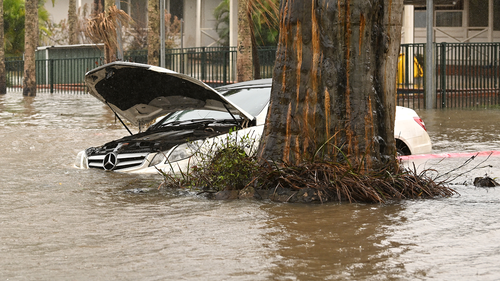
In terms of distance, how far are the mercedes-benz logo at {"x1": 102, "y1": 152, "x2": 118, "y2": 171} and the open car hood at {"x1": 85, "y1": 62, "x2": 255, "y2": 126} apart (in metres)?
0.79

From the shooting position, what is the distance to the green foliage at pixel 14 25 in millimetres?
46469

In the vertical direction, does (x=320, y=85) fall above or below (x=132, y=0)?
below

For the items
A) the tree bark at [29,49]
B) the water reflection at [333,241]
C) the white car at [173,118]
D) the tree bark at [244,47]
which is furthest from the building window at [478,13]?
the water reflection at [333,241]

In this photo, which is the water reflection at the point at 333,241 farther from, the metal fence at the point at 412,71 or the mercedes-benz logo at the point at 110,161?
the metal fence at the point at 412,71

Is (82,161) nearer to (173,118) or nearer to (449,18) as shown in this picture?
(173,118)

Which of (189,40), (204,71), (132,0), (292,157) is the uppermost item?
(132,0)

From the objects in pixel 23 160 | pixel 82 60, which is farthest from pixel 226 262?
pixel 82 60

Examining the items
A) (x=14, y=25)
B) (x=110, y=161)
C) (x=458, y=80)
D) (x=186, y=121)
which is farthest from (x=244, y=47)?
(x=14, y=25)

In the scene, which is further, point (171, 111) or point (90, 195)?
point (171, 111)

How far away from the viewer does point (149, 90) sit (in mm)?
8484

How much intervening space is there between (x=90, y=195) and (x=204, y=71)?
17832mm

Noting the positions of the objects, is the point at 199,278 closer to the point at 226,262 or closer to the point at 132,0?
the point at 226,262

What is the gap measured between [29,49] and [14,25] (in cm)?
2091

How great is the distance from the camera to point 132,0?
42875mm
